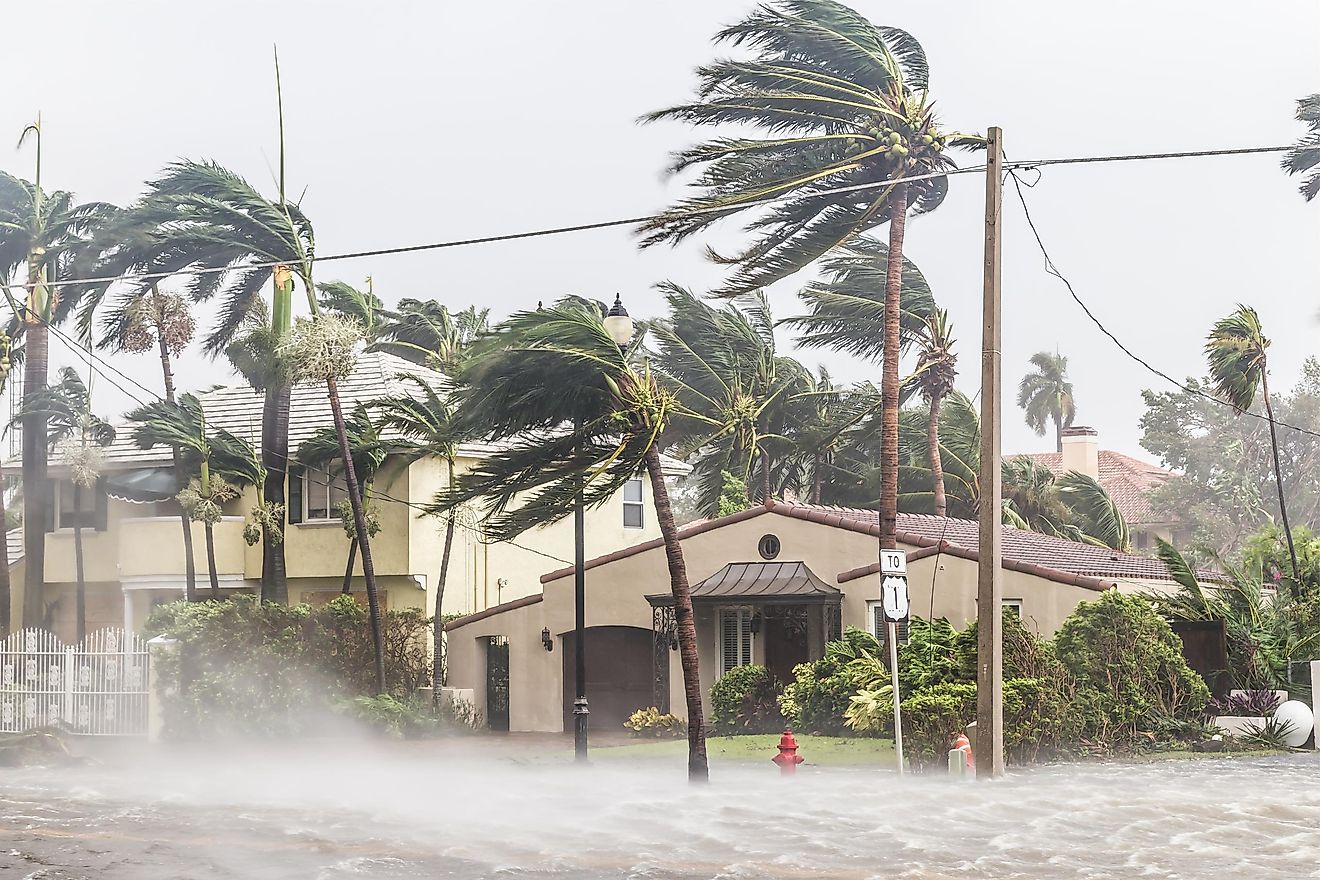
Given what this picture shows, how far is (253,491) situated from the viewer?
36.9 metres

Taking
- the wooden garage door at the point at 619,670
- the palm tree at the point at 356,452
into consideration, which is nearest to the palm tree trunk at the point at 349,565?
the palm tree at the point at 356,452

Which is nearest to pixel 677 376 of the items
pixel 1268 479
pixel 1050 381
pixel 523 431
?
pixel 523 431

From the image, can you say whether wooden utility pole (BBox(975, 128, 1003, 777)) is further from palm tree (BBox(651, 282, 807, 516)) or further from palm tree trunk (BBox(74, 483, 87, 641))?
palm tree trunk (BBox(74, 483, 87, 641))

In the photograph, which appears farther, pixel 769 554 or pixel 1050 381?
pixel 1050 381

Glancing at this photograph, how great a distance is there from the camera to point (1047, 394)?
88.5 meters

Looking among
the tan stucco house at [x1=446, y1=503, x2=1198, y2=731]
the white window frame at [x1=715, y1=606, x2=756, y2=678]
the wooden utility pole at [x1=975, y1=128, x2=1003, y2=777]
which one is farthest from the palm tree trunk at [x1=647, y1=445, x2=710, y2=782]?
the white window frame at [x1=715, y1=606, x2=756, y2=678]

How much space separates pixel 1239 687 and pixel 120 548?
77.7 feet

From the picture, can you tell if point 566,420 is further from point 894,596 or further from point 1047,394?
point 1047,394

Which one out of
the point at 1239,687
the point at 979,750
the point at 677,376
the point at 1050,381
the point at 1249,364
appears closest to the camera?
the point at 979,750

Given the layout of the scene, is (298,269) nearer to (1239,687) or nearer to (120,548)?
(120,548)

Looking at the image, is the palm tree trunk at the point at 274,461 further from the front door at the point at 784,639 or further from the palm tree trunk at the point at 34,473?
the front door at the point at 784,639

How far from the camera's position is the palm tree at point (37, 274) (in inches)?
1448

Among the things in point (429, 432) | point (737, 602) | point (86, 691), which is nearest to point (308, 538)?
point (429, 432)

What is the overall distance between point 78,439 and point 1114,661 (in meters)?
25.1
